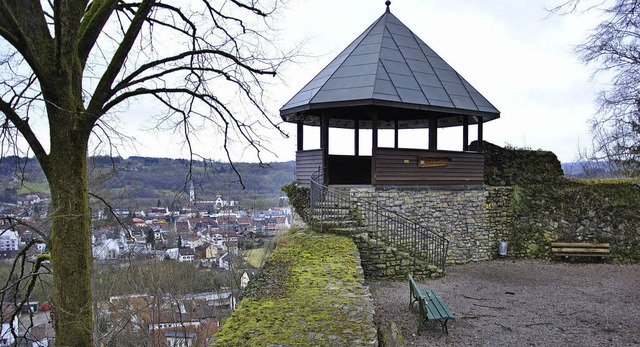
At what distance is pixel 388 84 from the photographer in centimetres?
1077

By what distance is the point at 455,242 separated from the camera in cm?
1194

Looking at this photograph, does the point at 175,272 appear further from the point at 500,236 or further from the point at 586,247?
the point at 586,247

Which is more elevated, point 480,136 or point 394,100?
point 394,100

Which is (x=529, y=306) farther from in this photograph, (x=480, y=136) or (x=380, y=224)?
(x=480, y=136)

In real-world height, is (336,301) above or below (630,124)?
below

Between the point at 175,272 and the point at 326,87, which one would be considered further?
the point at 175,272

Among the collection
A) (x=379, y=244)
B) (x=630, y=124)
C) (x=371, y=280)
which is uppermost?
(x=630, y=124)

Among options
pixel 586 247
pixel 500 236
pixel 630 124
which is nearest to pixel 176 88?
pixel 500 236

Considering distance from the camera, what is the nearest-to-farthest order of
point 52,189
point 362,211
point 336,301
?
point 52,189 < point 336,301 < point 362,211

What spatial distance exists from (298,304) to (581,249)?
10898 millimetres

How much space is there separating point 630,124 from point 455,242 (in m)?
7.30

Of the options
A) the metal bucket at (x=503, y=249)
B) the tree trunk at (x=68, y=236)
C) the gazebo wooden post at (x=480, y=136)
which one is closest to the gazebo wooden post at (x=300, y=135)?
the gazebo wooden post at (x=480, y=136)

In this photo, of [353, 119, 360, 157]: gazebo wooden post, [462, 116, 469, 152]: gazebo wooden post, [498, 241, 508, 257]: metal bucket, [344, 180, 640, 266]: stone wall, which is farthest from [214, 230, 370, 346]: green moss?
[498, 241, 508, 257]: metal bucket

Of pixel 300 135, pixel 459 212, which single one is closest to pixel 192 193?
pixel 300 135
